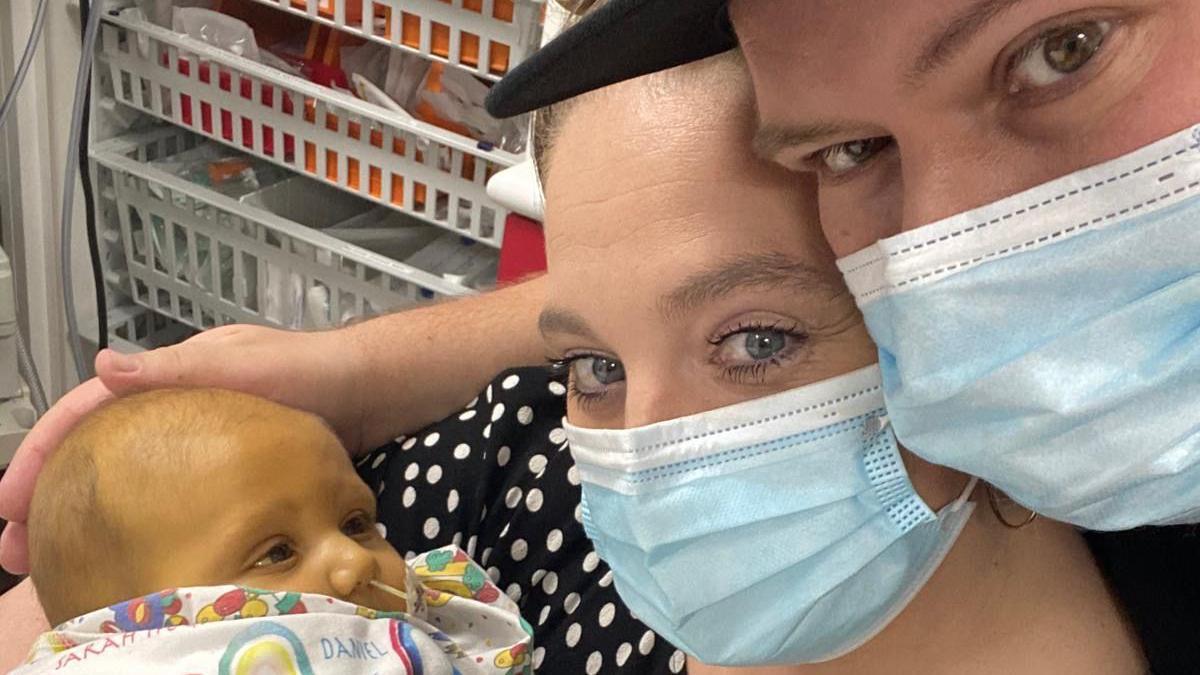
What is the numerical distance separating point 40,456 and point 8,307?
3.33ft

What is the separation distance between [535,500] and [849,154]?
0.65 meters

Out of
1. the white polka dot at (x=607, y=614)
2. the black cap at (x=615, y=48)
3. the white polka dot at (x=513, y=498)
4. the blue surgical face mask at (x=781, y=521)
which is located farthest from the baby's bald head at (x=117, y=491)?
the black cap at (x=615, y=48)

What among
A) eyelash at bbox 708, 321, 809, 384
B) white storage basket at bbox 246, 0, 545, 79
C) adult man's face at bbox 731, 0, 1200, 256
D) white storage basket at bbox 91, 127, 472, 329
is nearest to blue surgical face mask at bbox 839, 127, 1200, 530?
adult man's face at bbox 731, 0, 1200, 256

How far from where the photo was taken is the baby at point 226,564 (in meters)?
1.01

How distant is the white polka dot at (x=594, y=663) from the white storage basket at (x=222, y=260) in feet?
2.87

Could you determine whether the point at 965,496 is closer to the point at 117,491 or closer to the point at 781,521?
the point at 781,521

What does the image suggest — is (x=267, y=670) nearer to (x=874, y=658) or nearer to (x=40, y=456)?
(x=40, y=456)

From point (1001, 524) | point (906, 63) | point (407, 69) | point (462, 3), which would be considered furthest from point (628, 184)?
point (407, 69)

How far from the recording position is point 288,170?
2.10m

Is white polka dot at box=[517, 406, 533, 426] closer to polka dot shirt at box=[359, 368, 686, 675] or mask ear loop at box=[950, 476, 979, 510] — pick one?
polka dot shirt at box=[359, 368, 686, 675]

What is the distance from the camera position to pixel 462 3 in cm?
161

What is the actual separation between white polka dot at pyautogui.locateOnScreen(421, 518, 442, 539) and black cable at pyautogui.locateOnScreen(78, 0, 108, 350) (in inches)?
46.9

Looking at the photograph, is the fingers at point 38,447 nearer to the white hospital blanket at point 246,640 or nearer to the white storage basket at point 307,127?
the white hospital blanket at point 246,640

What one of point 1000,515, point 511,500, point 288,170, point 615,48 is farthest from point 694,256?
point 288,170
